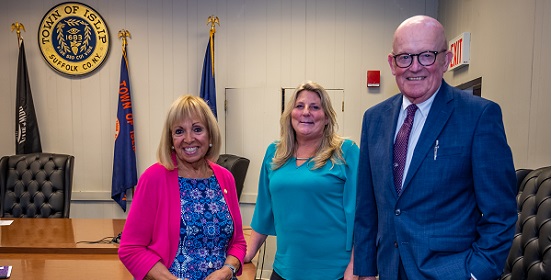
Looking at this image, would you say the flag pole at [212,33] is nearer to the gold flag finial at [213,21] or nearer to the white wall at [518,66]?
the gold flag finial at [213,21]

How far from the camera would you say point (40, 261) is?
7.08 ft

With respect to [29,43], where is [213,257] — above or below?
below

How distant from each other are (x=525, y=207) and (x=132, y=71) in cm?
372

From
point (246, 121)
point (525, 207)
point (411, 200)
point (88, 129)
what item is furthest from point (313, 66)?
point (411, 200)

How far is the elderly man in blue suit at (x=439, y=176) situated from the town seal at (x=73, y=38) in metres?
3.79

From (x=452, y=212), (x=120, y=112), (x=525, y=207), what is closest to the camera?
(x=452, y=212)

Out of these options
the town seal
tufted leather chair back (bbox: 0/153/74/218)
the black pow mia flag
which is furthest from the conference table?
the town seal

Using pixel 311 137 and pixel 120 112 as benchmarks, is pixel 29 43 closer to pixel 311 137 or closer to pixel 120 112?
pixel 120 112

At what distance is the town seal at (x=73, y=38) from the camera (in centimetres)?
428

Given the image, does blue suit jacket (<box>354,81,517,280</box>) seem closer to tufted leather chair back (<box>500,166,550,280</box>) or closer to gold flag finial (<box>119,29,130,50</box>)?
tufted leather chair back (<box>500,166,550,280</box>)

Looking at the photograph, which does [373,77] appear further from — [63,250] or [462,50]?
[63,250]

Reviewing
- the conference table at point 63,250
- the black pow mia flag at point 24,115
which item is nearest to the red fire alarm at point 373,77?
the conference table at point 63,250

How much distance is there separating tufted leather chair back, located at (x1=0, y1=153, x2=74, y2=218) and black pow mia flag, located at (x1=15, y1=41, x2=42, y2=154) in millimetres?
1051

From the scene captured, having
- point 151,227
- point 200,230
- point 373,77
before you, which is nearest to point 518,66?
point 373,77
